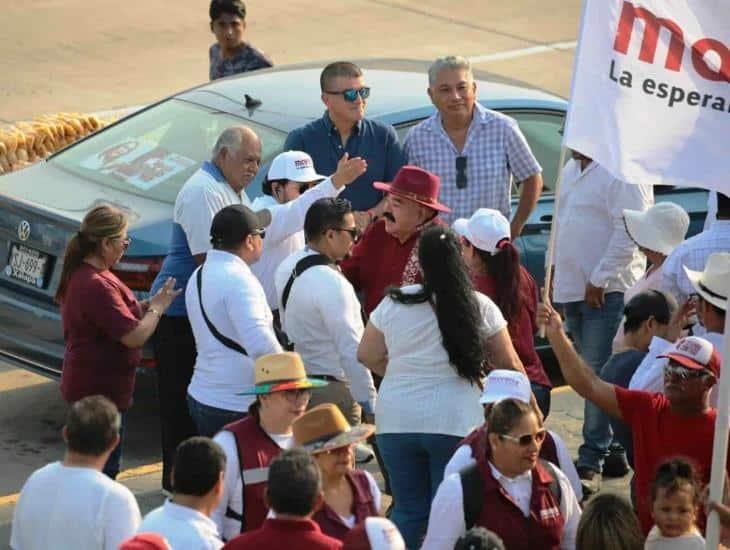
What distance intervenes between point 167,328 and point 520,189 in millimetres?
2122

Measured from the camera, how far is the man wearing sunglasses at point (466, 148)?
9.34 m

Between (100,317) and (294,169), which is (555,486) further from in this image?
(294,169)

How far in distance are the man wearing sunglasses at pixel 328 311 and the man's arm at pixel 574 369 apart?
1.19m

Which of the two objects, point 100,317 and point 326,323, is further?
point 100,317

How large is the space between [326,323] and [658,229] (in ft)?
5.67

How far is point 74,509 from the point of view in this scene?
19.7ft

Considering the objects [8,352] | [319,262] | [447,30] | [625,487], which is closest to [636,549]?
[319,262]

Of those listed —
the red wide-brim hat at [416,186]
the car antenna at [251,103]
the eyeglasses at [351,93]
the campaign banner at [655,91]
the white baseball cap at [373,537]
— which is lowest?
the white baseball cap at [373,537]

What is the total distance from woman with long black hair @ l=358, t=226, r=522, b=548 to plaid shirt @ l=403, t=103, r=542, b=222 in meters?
2.10

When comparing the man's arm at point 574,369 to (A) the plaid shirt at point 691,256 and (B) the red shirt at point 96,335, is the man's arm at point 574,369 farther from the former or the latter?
(B) the red shirt at point 96,335

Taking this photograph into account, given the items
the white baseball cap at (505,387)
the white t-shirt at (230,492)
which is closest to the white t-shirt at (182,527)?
the white t-shirt at (230,492)

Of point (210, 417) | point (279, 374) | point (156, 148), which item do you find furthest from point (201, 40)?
point (279, 374)

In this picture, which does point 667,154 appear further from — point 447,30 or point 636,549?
point 447,30

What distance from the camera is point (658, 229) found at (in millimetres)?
8500
